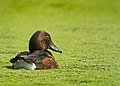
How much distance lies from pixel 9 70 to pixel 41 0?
74.8ft

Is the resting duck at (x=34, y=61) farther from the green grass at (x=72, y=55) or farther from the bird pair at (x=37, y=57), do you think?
the green grass at (x=72, y=55)

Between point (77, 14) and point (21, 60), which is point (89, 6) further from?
point (21, 60)

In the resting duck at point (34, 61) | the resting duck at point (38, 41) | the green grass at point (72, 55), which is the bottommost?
the green grass at point (72, 55)

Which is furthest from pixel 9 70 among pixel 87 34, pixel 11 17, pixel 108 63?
pixel 11 17

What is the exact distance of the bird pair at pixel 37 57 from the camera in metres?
7.16

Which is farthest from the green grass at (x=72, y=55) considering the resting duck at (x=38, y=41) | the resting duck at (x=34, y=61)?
the resting duck at (x=38, y=41)

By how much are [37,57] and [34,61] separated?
106 mm

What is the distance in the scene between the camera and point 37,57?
7.25 metres

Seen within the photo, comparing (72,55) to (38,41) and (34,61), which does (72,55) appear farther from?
(34,61)

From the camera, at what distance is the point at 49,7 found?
91.2 ft

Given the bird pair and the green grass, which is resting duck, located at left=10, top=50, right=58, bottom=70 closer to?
the bird pair

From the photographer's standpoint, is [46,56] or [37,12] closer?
[46,56]

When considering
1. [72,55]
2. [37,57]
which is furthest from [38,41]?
[72,55]

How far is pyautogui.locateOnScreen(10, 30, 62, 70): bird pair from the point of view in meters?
7.16
